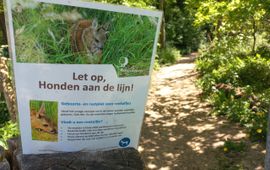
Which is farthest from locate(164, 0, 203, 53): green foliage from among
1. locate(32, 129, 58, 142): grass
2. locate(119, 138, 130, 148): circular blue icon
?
locate(32, 129, 58, 142): grass

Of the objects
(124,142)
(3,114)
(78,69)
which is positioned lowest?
(3,114)

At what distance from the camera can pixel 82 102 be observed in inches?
90.4

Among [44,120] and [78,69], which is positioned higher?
[78,69]

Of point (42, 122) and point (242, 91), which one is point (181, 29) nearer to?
point (242, 91)

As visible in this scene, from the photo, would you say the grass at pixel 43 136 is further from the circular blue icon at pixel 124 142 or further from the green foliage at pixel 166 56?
the green foliage at pixel 166 56

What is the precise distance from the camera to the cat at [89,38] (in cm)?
212

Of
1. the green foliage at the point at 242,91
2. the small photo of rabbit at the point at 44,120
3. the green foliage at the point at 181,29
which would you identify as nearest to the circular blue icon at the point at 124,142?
the small photo of rabbit at the point at 44,120

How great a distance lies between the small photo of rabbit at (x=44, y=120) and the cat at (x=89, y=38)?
0.38 metres

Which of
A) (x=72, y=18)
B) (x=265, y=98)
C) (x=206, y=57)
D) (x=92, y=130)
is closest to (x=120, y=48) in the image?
(x=72, y=18)

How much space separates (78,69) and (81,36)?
0.67 feet

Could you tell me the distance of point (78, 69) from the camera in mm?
2193

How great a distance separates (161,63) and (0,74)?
12834 millimetres

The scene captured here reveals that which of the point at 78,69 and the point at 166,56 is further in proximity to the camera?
the point at 166,56

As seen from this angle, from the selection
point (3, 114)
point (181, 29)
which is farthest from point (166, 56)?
point (3, 114)
